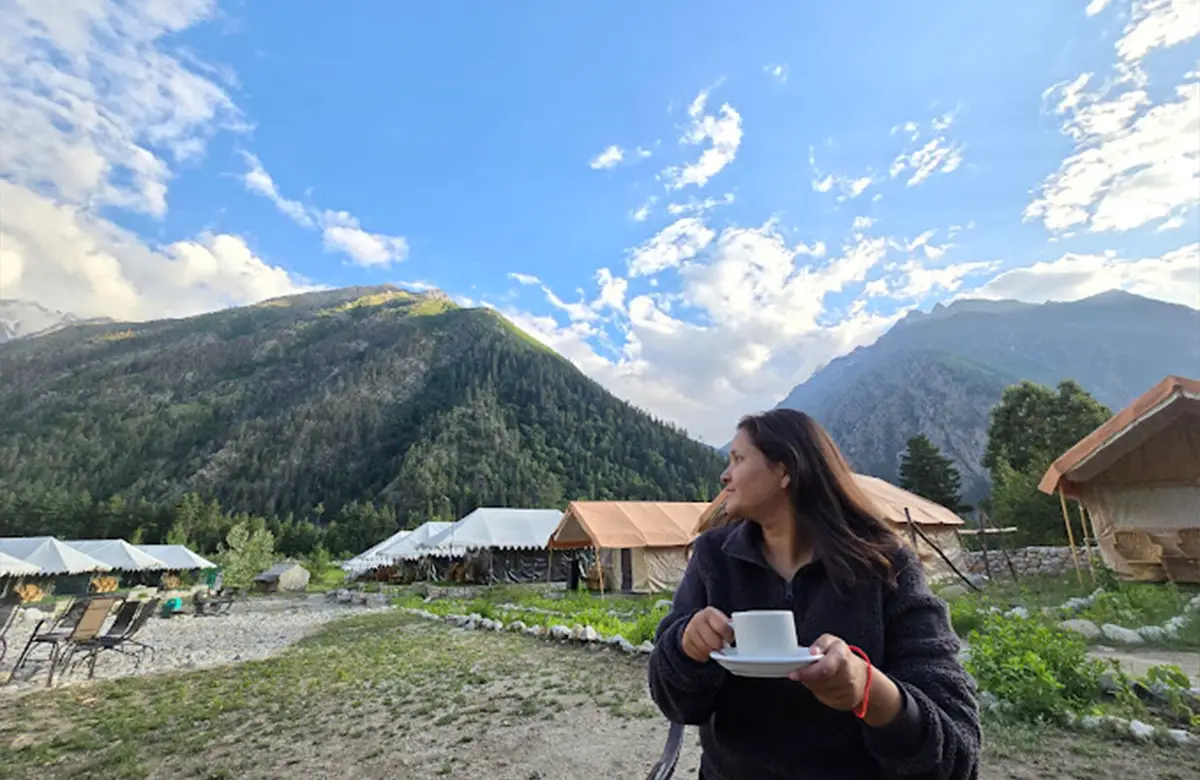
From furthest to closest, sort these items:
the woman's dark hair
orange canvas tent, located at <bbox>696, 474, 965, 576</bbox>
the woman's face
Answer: orange canvas tent, located at <bbox>696, 474, 965, 576</bbox>, the woman's face, the woman's dark hair

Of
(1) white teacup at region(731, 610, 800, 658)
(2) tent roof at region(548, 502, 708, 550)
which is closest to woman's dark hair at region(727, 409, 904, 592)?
(1) white teacup at region(731, 610, 800, 658)

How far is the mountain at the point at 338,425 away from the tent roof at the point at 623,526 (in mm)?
53744

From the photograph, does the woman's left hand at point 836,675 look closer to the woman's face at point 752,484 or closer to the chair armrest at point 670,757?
the woman's face at point 752,484

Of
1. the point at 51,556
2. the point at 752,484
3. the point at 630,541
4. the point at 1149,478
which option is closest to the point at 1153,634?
the point at 1149,478

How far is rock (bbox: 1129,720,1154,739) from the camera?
3586 mm

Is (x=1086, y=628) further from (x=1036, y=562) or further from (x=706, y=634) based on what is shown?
(x=1036, y=562)

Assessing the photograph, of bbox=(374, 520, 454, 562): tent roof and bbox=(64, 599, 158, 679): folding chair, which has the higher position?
bbox=(374, 520, 454, 562): tent roof

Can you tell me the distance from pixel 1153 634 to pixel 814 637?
7734mm

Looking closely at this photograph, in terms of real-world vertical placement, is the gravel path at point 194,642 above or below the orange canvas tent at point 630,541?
below

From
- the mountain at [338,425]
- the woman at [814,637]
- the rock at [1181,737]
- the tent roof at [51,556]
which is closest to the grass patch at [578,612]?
the rock at [1181,737]

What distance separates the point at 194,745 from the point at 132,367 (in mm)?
169317

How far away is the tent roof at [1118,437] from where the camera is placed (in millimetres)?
8352

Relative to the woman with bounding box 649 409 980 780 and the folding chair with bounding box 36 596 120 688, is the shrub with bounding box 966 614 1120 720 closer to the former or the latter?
the woman with bounding box 649 409 980 780

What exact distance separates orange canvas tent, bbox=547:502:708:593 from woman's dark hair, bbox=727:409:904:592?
17387 mm
